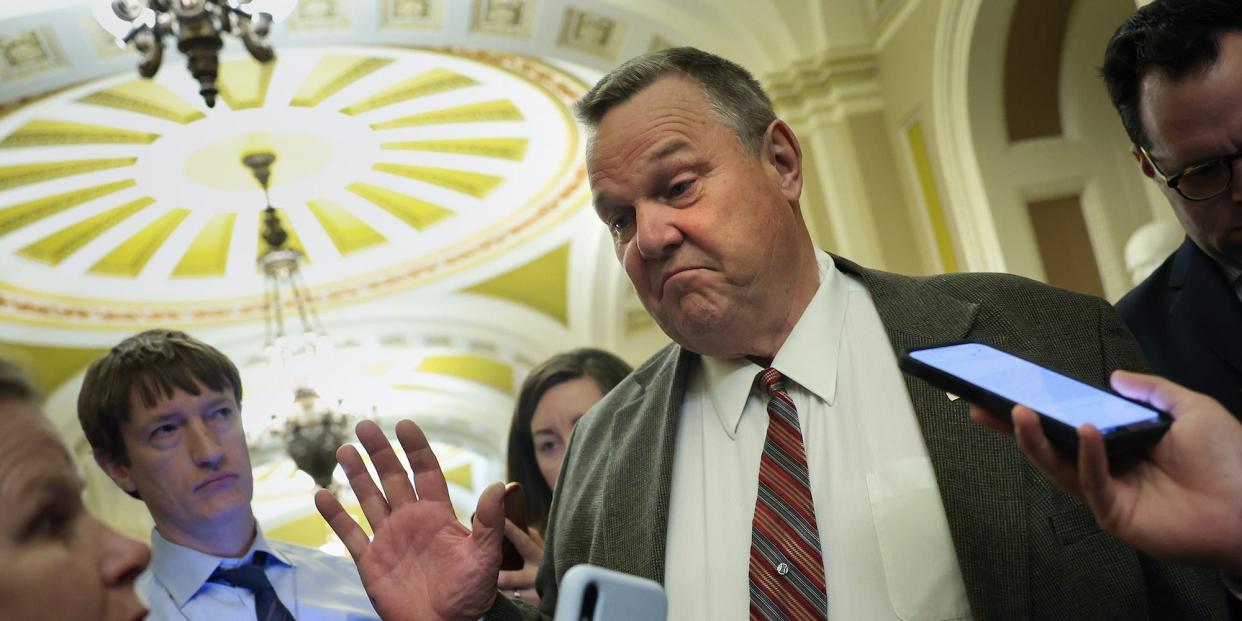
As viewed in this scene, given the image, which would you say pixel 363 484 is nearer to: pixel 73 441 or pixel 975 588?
pixel 975 588

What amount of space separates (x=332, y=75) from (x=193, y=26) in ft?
11.8

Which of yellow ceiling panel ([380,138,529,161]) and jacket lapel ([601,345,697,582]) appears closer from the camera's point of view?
jacket lapel ([601,345,697,582])

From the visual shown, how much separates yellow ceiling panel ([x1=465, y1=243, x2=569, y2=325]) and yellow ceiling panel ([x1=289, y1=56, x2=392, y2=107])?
370cm

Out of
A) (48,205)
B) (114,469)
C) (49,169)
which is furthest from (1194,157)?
(48,205)

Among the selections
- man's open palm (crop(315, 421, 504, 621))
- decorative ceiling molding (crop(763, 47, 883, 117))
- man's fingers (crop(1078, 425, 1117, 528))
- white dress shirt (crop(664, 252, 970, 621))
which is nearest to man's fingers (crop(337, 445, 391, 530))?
man's open palm (crop(315, 421, 504, 621))

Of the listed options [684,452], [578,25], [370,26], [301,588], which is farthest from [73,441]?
[684,452]

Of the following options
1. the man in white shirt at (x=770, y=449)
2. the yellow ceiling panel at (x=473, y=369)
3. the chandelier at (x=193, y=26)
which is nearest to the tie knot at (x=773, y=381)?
the man in white shirt at (x=770, y=449)

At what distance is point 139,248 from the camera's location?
1144 cm

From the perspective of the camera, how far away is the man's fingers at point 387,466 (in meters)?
1.69

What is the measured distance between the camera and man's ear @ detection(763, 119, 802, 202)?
1957 millimetres

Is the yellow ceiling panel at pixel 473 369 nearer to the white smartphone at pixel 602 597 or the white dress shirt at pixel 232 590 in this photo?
the white dress shirt at pixel 232 590

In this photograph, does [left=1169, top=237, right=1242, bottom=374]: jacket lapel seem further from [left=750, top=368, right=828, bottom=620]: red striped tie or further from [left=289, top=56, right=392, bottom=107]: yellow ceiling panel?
[left=289, top=56, right=392, bottom=107]: yellow ceiling panel

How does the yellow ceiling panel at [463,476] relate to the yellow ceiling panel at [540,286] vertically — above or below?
below

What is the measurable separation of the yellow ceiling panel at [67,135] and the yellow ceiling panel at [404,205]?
214 centimetres
